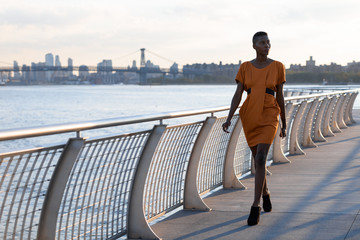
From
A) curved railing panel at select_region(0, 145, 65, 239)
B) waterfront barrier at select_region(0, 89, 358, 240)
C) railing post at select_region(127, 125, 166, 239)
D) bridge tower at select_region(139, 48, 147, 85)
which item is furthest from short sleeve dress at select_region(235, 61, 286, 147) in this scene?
bridge tower at select_region(139, 48, 147, 85)

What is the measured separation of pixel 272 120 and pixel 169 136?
910 mm

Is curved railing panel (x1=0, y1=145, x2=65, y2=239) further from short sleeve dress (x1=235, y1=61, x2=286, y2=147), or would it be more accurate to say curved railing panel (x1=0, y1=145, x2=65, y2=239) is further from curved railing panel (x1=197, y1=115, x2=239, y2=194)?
short sleeve dress (x1=235, y1=61, x2=286, y2=147)

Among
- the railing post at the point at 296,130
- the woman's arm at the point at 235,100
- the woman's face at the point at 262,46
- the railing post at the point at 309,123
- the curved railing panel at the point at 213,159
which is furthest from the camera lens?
the railing post at the point at 309,123

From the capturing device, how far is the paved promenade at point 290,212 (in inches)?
203

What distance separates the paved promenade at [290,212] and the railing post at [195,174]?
4.5 inches

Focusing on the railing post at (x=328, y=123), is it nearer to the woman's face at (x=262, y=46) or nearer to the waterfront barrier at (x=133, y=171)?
the waterfront barrier at (x=133, y=171)

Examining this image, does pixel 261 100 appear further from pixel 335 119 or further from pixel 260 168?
pixel 335 119

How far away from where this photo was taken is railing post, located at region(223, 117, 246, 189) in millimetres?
7445

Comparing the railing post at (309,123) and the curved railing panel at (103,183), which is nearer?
the curved railing panel at (103,183)

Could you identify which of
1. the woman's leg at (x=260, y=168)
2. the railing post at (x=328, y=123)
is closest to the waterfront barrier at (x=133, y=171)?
the woman's leg at (x=260, y=168)

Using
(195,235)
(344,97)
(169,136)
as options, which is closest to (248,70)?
(169,136)

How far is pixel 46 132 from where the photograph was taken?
11.2 feet

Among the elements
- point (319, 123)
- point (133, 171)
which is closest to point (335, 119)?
point (319, 123)

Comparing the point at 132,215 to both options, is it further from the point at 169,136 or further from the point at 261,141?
the point at 261,141
